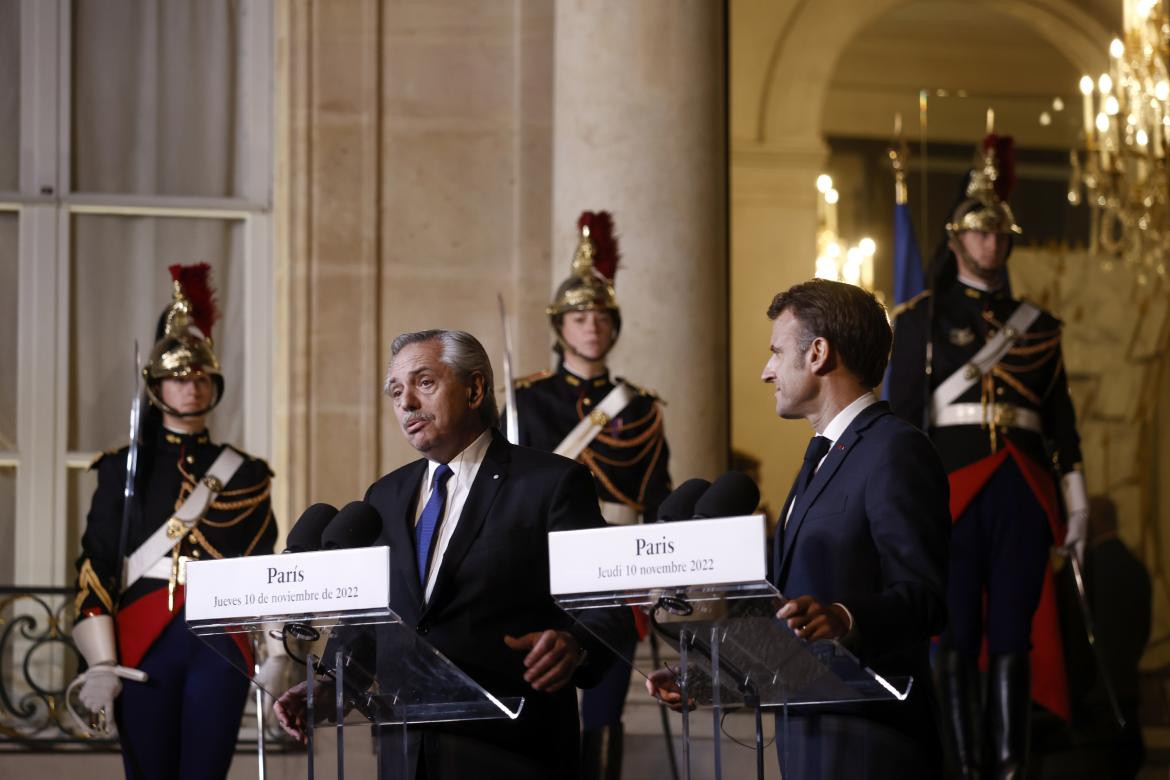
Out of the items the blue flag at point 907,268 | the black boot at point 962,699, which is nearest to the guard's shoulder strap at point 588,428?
the black boot at point 962,699

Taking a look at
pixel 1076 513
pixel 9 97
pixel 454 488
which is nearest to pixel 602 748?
pixel 1076 513

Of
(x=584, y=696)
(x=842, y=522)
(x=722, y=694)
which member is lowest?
(x=584, y=696)

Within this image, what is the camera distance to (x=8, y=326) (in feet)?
24.6

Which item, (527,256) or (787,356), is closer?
(787,356)

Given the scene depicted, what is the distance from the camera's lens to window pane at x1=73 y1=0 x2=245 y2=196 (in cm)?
767

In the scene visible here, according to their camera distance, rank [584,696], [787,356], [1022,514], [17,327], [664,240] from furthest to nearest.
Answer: [17,327] → [664,240] → [1022,514] → [584,696] → [787,356]

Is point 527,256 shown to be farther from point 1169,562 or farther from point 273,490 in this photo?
point 1169,562

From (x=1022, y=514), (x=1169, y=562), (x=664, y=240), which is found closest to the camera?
(x=1022, y=514)

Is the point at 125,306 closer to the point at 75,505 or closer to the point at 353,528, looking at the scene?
the point at 75,505

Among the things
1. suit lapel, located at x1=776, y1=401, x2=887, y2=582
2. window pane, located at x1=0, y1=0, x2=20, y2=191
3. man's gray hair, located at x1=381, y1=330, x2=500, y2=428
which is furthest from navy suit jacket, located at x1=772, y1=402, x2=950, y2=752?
window pane, located at x1=0, y1=0, x2=20, y2=191

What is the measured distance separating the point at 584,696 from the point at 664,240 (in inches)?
68.7

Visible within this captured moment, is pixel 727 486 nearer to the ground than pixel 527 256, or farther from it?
nearer to the ground

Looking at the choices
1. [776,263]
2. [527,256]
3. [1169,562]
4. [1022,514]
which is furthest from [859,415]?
[776,263]

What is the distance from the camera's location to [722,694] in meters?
3.15
